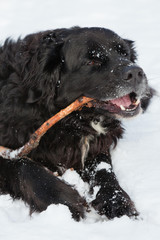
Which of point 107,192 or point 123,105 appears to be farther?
point 123,105

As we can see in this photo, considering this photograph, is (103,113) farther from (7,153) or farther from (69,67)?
(7,153)

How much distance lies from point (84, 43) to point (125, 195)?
1.29 meters

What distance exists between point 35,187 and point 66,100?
80cm

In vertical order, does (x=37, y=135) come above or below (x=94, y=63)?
below

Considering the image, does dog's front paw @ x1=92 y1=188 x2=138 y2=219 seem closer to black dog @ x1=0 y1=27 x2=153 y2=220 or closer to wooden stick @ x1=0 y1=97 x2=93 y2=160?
black dog @ x1=0 y1=27 x2=153 y2=220

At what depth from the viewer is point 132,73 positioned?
3203mm

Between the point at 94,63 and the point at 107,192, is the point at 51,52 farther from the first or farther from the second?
the point at 107,192

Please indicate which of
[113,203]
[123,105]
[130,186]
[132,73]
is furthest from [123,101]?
[113,203]

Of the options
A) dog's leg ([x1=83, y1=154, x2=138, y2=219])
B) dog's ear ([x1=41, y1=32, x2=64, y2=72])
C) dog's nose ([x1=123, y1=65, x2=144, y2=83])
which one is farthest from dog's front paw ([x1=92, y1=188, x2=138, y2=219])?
dog's ear ([x1=41, y1=32, x2=64, y2=72])

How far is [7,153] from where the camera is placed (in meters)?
3.35

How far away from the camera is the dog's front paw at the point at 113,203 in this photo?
2861 mm

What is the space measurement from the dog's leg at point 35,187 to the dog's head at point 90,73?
581 millimetres

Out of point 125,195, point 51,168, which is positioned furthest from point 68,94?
point 125,195

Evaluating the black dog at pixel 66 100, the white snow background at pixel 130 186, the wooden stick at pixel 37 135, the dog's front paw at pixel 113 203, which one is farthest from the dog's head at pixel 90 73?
the dog's front paw at pixel 113 203
